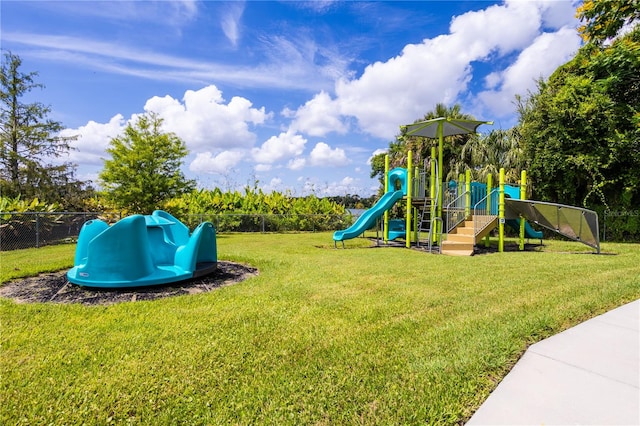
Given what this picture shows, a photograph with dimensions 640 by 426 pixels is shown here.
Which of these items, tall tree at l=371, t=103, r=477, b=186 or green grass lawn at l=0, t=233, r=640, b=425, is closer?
green grass lawn at l=0, t=233, r=640, b=425

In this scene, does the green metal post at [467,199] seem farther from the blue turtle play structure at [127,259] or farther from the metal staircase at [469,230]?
the blue turtle play structure at [127,259]

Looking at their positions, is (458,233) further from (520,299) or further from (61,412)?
(61,412)

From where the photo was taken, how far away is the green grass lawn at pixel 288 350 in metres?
2.30

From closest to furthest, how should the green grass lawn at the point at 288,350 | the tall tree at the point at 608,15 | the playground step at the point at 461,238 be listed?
the green grass lawn at the point at 288,350 → the tall tree at the point at 608,15 → the playground step at the point at 461,238

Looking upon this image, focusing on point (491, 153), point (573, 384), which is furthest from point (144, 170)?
point (491, 153)

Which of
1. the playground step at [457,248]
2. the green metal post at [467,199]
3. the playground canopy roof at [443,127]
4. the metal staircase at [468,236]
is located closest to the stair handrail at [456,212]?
the green metal post at [467,199]

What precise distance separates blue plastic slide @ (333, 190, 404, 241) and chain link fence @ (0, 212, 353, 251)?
803 centimetres

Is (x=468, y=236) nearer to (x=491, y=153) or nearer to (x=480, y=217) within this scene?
(x=480, y=217)

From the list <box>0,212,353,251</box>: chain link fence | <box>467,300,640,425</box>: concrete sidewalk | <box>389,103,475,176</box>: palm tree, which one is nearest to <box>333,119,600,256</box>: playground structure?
<box>467,300,640,425</box>: concrete sidewalk

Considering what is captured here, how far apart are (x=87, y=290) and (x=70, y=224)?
9.71 meters

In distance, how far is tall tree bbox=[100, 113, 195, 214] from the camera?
14898 millimetres

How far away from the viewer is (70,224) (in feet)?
42.9

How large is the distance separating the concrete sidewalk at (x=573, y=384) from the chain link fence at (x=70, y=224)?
13.7 metres

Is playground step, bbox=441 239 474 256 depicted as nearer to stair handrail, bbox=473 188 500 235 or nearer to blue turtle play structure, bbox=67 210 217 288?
stair handrail, bbox=473 188 500 235
